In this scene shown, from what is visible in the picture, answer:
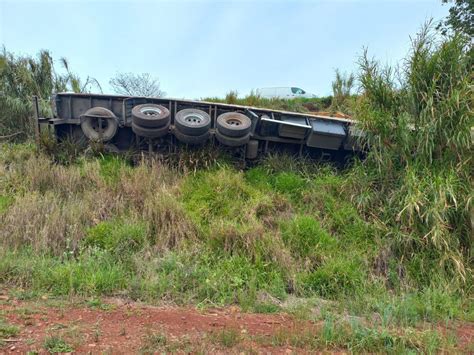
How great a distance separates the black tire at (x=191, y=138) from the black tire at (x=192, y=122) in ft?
0.17

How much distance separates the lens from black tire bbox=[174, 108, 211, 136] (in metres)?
6.93

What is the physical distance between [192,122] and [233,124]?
793mm

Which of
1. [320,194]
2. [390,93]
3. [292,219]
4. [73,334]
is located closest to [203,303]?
[73,334]

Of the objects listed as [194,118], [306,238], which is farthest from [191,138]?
[306,238]

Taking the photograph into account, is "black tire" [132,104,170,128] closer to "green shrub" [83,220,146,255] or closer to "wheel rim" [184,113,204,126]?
"wheel rim" [184,113,204,126]

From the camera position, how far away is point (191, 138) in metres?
7.03

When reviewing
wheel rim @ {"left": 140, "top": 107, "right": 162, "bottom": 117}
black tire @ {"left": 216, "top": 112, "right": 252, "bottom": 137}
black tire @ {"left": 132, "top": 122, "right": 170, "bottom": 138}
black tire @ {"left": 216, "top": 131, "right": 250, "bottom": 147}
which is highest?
wheel rim @ {"left": 140, "top": 107, "right": 162, "bottom": 117}

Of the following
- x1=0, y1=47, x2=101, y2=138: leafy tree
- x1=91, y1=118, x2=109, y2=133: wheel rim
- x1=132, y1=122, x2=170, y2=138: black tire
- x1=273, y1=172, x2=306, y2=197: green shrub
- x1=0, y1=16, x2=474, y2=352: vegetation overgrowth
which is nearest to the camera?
x1=0, y1=16, x2=474, y2=352: vegetation overgrowth

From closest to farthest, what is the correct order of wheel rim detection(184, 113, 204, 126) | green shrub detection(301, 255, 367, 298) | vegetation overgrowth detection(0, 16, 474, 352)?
vegetation overgrowth detection(0, 16, 474, 352) < green shrub detection(301, 255, 367, 298) < wheel rim detection(184, 113, 204, 126)

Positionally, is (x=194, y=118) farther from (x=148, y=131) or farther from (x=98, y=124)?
(x=98, y=124)

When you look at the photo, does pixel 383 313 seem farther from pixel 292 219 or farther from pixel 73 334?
pixel 73 334

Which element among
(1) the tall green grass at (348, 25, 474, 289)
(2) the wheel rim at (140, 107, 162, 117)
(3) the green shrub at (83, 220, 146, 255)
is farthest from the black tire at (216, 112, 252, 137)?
(3) the green shrub at (83, 220, 146, 255)

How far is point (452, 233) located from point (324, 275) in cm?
194

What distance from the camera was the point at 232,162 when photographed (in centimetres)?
733
